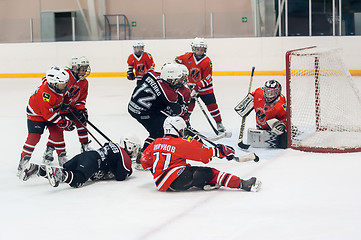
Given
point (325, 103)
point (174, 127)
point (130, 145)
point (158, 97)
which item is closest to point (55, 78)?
point (130, 145)

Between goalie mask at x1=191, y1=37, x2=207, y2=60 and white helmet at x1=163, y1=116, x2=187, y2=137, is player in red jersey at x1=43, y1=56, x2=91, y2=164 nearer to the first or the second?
white helmet at x1=163, y1=116, x2=187, y2=137

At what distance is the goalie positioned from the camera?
599cm

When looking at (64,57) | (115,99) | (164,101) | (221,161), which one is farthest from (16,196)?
(64,57)

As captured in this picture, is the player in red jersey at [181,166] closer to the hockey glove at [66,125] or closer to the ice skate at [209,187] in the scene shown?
the ice skate at [209,187]

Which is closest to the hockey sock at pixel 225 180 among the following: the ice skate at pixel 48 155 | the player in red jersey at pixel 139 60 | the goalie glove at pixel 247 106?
the ice skate at pixel 48 155

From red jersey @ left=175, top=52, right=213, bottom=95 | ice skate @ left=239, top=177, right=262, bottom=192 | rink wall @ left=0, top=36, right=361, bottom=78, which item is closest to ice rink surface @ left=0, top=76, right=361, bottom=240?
ice skate @ left=239, top=177, right=262, bottom=192

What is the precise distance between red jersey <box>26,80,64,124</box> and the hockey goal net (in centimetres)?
217

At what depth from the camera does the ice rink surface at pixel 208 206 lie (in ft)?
11.5

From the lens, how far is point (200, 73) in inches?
277

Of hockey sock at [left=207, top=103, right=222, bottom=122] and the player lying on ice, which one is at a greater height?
hockey sock at [left=207, top=103, right=222, bottom=122]

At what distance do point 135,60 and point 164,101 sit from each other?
370cm

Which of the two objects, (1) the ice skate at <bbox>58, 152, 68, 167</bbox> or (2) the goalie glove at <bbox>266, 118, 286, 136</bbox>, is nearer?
(1) the ice skate at <bbox>58, 152, 68, 167</bbox>

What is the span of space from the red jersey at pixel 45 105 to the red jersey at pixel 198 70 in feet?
7.15

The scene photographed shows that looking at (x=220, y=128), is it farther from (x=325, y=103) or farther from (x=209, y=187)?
(x=209, y=187)
